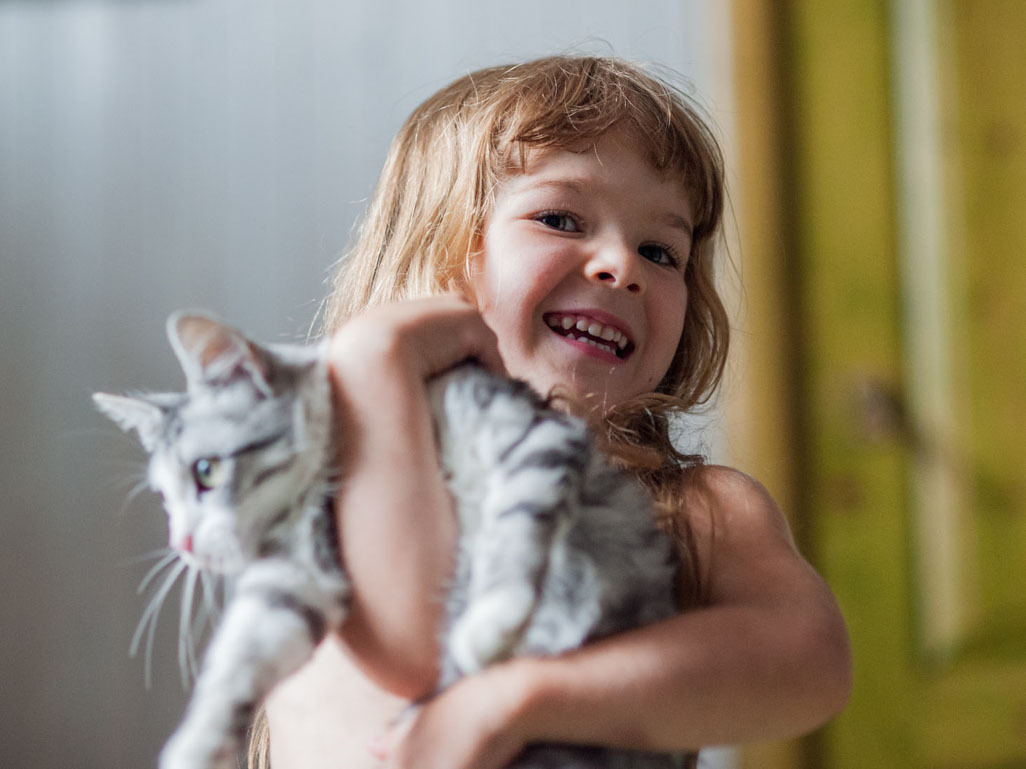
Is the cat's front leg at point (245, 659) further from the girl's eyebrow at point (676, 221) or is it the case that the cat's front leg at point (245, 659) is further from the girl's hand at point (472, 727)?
the girl's eyebrow at point (676, 221)

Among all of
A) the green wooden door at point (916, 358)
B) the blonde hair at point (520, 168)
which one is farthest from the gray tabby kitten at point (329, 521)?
the green wooden door at point (916, 358)

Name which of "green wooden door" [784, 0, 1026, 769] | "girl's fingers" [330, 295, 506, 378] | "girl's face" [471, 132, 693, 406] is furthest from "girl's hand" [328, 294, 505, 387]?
"green wooden door" [784, 0, 1026, 769]

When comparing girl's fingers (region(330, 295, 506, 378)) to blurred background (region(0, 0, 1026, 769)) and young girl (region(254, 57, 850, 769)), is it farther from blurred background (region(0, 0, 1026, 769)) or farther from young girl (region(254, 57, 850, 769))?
blurred background (region(0, 0, 1026, 769))

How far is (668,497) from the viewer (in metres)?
0.67

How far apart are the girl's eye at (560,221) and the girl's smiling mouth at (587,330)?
0.06m

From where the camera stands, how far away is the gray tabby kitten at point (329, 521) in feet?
1.49

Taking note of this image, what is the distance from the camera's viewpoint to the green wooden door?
5.16 ft

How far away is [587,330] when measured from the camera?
67 cm

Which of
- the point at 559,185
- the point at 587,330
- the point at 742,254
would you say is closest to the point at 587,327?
the point at 587,330

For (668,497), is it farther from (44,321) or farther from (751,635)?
(44,321)

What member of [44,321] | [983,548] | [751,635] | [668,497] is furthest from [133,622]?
[983,548]

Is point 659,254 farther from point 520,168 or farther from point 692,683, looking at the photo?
point 692,683

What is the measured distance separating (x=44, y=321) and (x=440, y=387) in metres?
1.32

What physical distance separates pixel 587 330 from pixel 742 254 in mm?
1042
